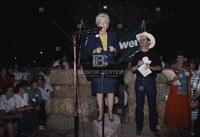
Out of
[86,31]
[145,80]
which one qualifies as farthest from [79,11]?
[86,31]

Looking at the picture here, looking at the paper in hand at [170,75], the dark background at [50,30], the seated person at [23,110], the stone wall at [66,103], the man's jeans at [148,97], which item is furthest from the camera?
the dark background at [50,30]

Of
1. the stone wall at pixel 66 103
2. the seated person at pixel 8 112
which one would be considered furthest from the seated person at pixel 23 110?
the stone wall at pixel 66 103

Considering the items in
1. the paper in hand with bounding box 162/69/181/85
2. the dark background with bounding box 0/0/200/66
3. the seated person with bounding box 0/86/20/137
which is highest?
the dark background with bounding box 0/0/200/66

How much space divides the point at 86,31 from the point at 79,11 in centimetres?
1324

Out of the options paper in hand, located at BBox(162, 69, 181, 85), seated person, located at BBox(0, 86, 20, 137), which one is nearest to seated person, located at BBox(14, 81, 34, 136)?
seated person, located at BBox(0, 86, 20, 137)

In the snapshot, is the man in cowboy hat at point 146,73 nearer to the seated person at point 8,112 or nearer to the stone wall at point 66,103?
the stone wall at point 66,103

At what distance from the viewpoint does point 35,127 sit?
11.2 m

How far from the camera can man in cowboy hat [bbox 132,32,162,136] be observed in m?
9.00

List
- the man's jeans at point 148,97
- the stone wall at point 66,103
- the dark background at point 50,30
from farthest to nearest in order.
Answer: the dark background at point 50,30 → the stone wall at point 66,103 → the man's jeans at point 148,97

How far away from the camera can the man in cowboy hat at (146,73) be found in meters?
9.00

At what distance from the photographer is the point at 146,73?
904 cm

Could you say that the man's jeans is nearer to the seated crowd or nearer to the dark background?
the seated crowd

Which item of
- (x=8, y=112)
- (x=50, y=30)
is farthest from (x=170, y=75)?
(x=50, y=30)

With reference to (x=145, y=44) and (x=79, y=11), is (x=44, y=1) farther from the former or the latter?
(x=145, y=44)
